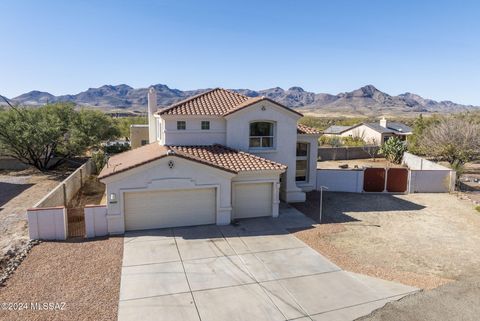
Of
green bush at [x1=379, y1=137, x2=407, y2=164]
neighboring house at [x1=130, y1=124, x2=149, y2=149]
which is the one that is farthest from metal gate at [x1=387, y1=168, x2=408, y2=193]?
neighboring house at [x1=130, y1=124, x2=149, y2=149]

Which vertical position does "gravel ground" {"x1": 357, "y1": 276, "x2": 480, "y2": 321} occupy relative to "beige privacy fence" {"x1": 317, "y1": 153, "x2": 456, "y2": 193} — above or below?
below

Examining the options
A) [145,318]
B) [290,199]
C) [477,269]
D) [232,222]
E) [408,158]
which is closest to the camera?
[145,318]

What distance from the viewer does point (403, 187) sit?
78.8 ft

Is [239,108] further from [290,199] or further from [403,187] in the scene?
[403,187]

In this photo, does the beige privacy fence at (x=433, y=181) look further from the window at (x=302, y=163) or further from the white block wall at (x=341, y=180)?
the window at (x=302, y=163)

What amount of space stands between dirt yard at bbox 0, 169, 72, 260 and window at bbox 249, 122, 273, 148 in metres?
12.3

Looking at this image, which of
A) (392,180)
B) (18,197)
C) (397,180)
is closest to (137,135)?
(18,197)

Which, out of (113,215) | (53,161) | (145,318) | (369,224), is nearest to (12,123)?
(53,161)

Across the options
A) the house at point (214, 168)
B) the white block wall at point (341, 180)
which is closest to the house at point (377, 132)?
the white block wall at point (341, 180)

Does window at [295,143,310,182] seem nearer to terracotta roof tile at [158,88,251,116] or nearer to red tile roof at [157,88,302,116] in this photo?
red tile roof at [157,88,302,116]

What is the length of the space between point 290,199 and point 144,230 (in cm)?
925

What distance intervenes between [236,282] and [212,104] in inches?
470

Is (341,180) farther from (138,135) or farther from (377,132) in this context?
(377,132)

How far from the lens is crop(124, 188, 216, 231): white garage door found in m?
15.7
